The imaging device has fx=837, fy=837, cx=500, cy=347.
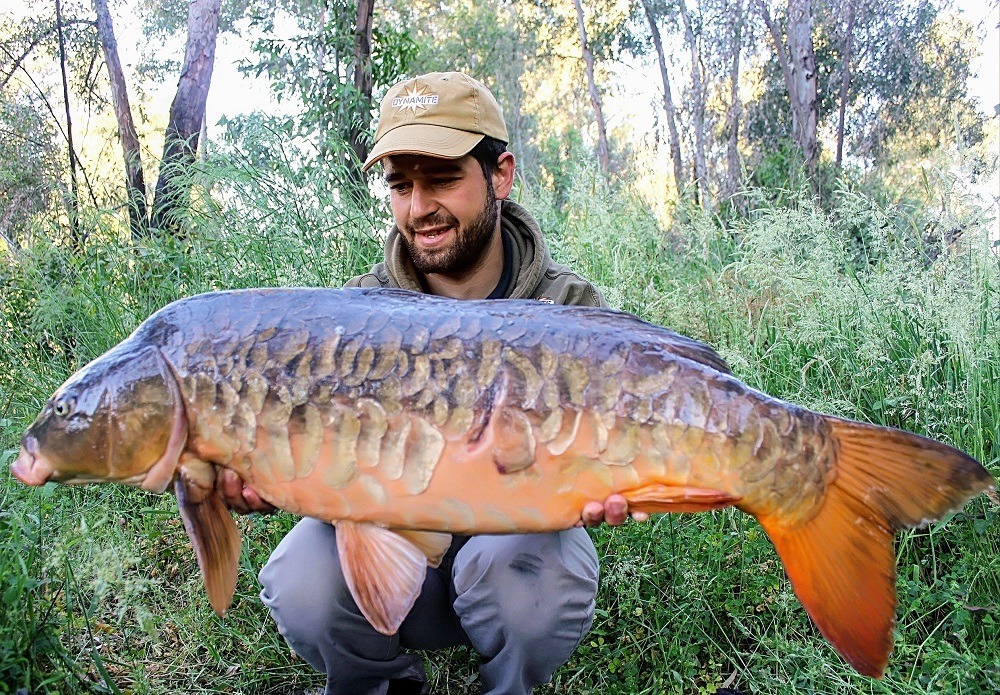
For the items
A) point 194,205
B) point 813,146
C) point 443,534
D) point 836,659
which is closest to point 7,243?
point 194,205

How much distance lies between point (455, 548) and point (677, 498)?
0.73 m

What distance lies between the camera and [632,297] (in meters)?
3.25

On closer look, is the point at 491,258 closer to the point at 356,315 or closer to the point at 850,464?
the point at 356,315

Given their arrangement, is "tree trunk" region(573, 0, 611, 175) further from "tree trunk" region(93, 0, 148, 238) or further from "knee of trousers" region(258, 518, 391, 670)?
"knee of trousers" region(258, 518, 391, 670)

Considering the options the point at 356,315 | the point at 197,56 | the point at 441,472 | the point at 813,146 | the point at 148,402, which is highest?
the point at 197,56

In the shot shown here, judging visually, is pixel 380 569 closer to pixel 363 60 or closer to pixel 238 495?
pixel 238 495

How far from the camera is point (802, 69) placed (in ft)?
26.8

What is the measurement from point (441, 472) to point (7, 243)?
297cm

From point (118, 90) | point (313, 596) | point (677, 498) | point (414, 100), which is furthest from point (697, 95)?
point (677, 498)

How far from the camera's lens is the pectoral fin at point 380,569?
1.41m

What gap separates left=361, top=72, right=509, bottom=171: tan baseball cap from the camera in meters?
1.91

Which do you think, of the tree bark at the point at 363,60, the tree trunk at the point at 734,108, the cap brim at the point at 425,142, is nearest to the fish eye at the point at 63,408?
the cap brim at the point at 425,142

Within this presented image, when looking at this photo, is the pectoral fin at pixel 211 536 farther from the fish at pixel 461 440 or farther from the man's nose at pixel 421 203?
the man's nose at pixel 421 203

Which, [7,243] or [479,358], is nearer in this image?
[479,358]
